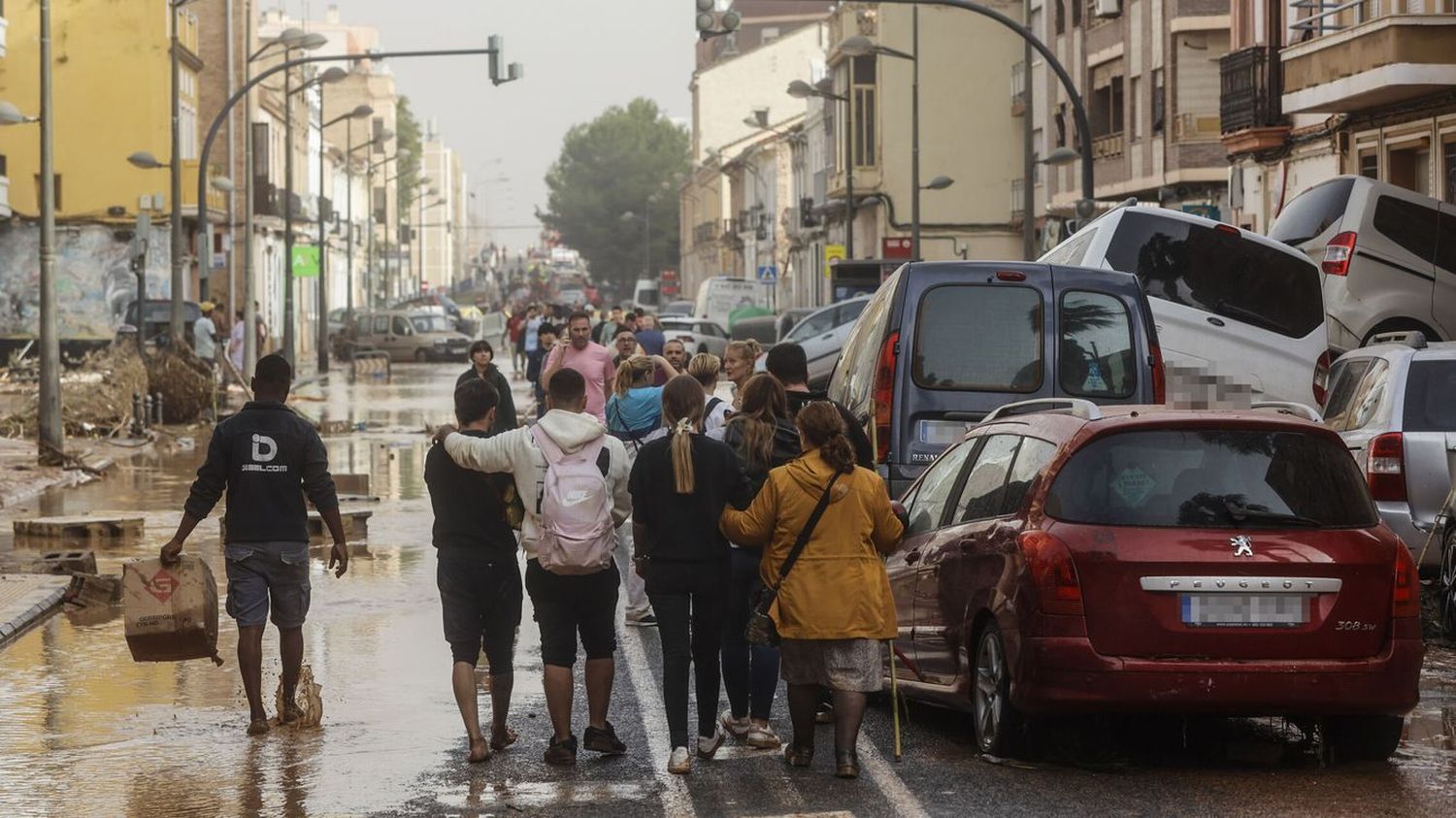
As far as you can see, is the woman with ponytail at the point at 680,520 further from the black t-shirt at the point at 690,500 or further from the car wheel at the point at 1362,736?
the car wheel at the point at 1362,736

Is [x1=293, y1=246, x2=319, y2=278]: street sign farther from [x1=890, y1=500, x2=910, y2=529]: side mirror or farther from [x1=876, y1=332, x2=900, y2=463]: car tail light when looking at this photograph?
[x1=890, y1=500, x2=910, y2=529]: side mirror

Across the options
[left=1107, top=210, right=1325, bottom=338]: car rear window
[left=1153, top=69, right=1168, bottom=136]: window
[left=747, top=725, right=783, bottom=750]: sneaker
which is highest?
[left=1153, top=69, right=1168, bottom=136]: window

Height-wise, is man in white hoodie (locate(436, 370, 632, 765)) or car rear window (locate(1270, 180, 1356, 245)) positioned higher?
car rear window (locate(1270, 180, 1356, 245))

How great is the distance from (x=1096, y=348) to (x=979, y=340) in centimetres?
70

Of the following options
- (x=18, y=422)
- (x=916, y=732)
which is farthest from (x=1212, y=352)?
(x=18, y=422)

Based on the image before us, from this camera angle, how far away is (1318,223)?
2286 cm

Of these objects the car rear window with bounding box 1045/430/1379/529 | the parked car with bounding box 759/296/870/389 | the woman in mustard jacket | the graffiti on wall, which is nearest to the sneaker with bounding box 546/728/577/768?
the woman in mustard jacket

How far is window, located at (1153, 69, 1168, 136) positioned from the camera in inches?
1608

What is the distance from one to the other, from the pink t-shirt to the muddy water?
81.3 inches

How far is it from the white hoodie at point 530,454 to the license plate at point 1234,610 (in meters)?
2.21

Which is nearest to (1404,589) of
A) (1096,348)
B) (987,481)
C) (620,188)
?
(987,481)

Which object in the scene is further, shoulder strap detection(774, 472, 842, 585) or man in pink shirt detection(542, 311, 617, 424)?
man in pink shirt detection(542, 311, 617, 424)

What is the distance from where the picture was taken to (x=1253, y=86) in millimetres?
30719

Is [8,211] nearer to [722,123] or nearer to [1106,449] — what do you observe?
[1106,449]
